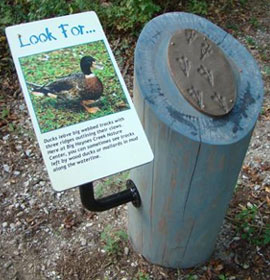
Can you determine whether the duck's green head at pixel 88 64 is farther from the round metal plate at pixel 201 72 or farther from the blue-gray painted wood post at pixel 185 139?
the round metal plate at pixel 201 72

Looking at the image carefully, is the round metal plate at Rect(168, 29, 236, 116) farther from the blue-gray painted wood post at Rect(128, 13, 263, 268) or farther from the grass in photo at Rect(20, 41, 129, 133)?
the grass in photo at Rect(20, 41, 129, 133)

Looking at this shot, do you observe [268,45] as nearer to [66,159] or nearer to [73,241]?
[73,241]

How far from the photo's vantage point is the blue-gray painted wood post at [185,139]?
1.71 meters

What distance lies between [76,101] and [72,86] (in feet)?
0.22

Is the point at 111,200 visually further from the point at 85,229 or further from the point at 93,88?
the point at 85,229

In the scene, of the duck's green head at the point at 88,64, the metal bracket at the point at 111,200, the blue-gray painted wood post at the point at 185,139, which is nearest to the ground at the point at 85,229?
the blue-gray painted wood post at the point at 185,139

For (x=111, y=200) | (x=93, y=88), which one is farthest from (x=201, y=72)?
(x=111, y=200)

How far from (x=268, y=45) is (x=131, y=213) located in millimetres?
2511

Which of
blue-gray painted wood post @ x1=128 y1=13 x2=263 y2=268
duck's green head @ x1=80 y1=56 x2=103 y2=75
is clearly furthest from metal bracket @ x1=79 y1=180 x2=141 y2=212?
duck's green head @ x1=80 y1=56 x2=103 y2=75

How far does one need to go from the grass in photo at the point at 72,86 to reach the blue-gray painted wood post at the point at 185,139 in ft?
0.46

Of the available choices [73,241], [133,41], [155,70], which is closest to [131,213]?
[73,241]

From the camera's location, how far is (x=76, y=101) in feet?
5.34

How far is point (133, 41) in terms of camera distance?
4109mm

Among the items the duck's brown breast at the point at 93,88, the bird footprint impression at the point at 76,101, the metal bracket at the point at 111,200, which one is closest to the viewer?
the bird footprint impression at the point at 76,101
